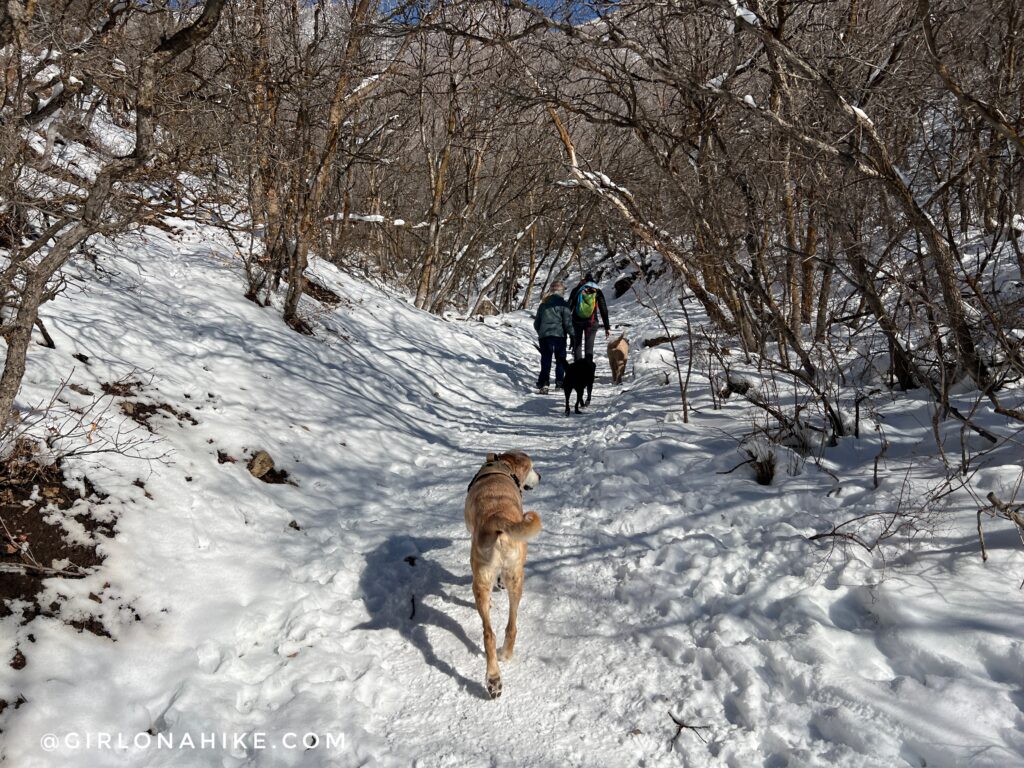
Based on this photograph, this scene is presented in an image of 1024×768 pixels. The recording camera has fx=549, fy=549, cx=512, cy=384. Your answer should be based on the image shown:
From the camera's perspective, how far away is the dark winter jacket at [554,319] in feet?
33.2

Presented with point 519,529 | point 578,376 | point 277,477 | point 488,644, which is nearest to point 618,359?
point 578,376

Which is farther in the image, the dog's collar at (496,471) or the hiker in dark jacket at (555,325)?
the hiker in dark jacket at (555,325)

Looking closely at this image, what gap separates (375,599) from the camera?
390cm

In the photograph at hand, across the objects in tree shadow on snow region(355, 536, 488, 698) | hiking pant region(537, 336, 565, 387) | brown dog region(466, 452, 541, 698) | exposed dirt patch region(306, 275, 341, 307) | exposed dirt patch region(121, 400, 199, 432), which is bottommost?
tree shadow on snow region(355, 536, 488, 698)

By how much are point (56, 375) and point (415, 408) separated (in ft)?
14.7

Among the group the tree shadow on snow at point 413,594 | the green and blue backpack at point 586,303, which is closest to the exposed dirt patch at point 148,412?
the tree shadow on snow at point 413,594

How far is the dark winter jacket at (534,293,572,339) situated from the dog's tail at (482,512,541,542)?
7.06 meters

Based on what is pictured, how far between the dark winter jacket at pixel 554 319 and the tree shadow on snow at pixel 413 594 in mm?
6029

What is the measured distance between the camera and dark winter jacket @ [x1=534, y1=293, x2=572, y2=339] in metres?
10.1

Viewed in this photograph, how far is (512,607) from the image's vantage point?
132 inches

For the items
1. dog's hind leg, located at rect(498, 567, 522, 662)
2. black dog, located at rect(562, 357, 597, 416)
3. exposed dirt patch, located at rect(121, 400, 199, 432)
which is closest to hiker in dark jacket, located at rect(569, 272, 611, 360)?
black dog, located at rect(562, 357, 597, 416)

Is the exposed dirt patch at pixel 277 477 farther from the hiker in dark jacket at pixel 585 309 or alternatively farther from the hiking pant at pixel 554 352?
the hiker in dark jacket at pixel 585 309

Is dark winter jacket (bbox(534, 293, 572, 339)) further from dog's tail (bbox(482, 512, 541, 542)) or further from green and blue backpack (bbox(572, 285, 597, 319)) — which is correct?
dog's tail (bbox(482, 512, 541, 542))

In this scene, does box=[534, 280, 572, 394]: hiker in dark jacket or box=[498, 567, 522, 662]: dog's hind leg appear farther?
box=[534, 280, 572, 394]: hiker in dark jacket
